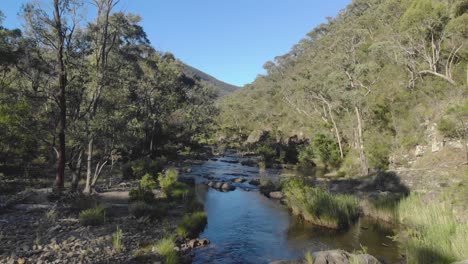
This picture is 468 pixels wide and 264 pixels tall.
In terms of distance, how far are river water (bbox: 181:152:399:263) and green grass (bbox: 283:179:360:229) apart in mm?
388

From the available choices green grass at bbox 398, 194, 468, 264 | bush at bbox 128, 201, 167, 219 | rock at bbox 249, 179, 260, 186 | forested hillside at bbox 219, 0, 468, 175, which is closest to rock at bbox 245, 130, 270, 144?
forested hillside at bbox 219, 0, 468, 175

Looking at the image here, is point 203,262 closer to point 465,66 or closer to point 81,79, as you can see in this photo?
point 81,79

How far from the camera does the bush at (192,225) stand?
12.9 meters

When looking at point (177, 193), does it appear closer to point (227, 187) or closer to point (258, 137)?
point (227, 187)

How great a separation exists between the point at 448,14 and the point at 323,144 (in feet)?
59.1

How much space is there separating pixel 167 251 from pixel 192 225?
3.50 meters

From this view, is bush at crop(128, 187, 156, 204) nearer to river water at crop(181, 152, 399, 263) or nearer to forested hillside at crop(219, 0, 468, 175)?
river water at crop(181, 152, 399, 263)

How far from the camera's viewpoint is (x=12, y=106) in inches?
734

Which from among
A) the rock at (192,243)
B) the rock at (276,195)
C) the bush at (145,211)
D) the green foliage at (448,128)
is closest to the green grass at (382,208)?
the rock at (276,195)

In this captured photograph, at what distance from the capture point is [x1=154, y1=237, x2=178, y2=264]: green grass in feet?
31.2

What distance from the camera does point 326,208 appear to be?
48.6ft

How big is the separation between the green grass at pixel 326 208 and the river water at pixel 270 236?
1.27 feet

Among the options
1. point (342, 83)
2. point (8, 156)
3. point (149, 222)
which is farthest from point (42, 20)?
point (342, 83)

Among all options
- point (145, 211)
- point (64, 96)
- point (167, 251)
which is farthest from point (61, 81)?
point (167, 251)
